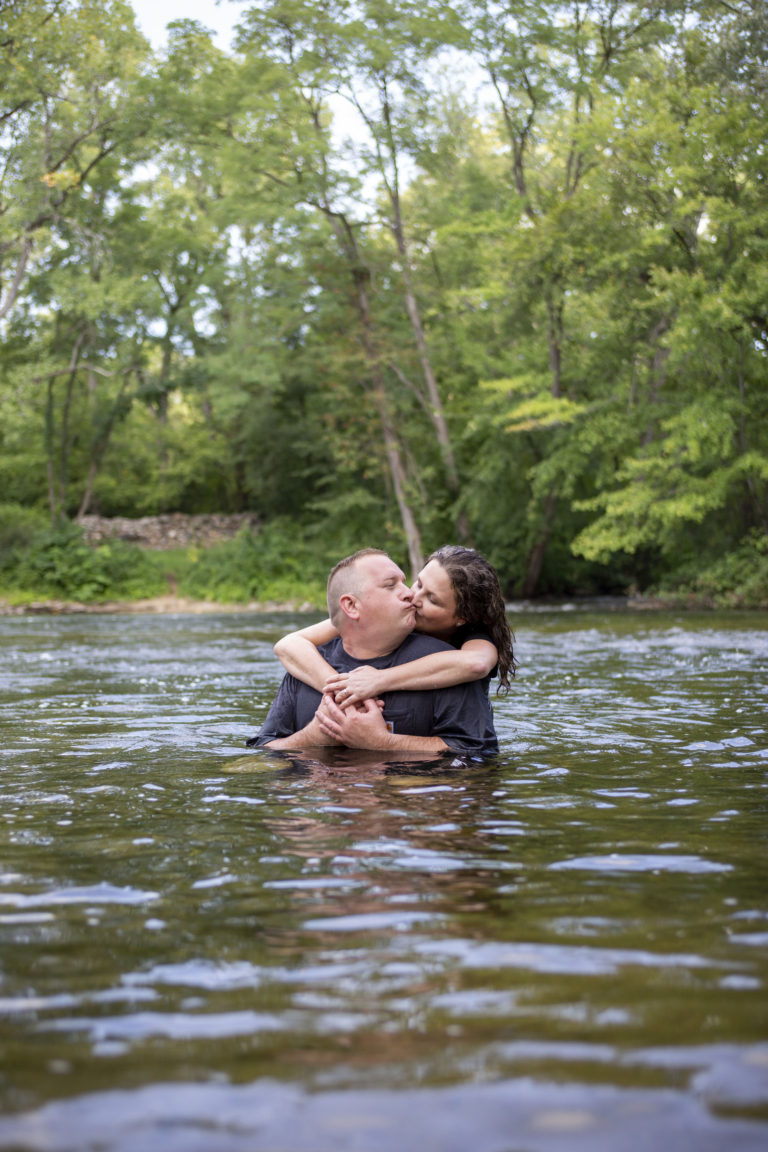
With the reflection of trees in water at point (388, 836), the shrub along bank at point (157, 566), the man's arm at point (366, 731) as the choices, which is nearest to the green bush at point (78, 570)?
the shrub along bank at point (157, 566)

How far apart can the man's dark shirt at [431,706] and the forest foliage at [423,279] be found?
61.0 feet

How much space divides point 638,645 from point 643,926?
1293 cm

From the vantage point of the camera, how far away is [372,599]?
20.1 feet

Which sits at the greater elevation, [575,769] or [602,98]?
[602,98]

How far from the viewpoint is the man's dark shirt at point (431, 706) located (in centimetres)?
639

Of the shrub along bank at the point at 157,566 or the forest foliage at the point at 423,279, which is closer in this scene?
the forest foliage at the point at 423,279

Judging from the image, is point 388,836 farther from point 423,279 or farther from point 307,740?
point 423,279

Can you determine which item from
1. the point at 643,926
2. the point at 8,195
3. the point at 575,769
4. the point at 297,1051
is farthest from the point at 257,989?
the point at 8,195

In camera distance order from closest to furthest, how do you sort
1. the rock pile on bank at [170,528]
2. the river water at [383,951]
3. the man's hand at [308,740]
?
the river water at [383,951] < the man's hand at [308,740] < the rock pile on bank at [170,528]

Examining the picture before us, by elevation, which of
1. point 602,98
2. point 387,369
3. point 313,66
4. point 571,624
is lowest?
point 571,624

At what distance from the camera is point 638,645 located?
15922mm

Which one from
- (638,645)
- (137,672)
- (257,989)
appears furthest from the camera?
(638,645)

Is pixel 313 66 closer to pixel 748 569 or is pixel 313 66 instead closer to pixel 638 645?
pixel 748 569

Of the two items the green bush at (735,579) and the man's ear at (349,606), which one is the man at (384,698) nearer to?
the man's ear at (349,606)
